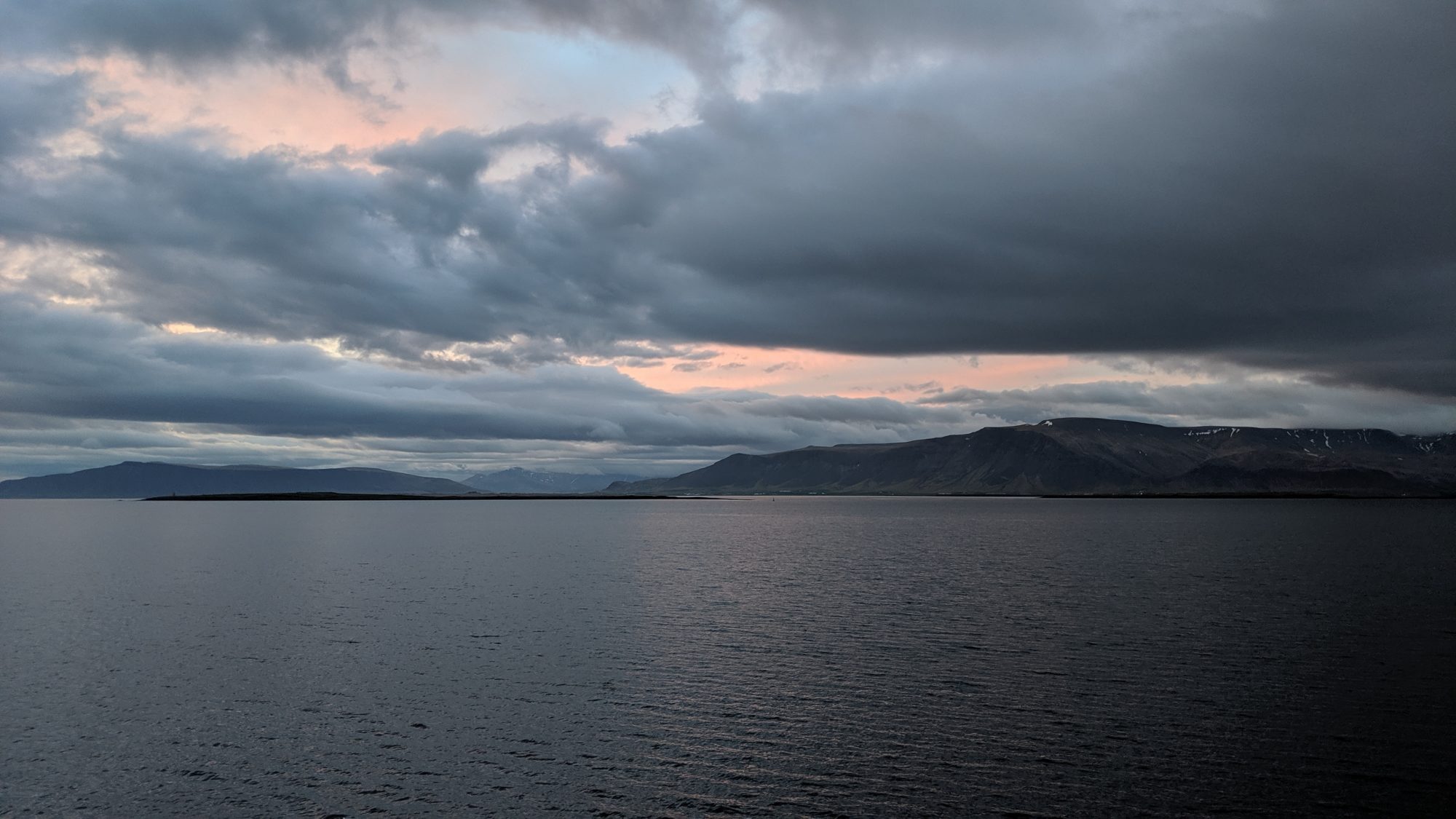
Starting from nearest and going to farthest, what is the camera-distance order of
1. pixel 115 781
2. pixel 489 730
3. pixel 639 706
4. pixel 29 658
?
pixel 115 781
pixel 489 730
pixel 639 706
pixel 29 658

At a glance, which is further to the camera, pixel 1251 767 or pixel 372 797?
pixel 1251 767

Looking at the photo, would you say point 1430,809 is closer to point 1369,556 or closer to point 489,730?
point 489,730

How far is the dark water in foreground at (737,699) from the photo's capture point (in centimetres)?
3366

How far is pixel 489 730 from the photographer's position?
41719mm

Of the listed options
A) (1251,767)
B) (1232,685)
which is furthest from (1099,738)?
(1232,685)

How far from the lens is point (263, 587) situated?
Answer: 325ft

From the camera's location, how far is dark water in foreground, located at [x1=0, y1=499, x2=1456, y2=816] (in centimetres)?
3366

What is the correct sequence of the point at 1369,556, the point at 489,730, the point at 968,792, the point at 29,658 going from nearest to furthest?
the point at 968,792
the point at 489,730
the point at 29,658
the point at 1369,556

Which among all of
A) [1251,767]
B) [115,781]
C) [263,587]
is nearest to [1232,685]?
[1251,767]

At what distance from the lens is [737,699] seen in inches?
1844

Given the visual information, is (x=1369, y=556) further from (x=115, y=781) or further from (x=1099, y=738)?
(x=115, y=781)

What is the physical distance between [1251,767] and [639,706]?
2845 centimetres

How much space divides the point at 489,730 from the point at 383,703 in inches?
351

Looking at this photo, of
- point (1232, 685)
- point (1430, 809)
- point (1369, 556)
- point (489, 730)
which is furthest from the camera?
point (1369, 556)
